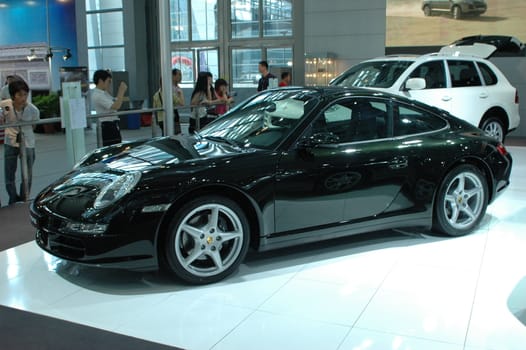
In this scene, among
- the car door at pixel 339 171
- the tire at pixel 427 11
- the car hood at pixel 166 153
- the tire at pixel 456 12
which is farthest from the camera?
the tire at pixel 427 11

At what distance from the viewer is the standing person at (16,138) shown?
6.31 meters

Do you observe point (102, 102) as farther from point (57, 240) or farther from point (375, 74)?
point (375, 74)

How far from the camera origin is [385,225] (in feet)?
15.2

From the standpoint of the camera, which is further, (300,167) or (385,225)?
(385,225)

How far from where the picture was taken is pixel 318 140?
424 cm

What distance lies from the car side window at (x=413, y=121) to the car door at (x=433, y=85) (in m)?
3.80

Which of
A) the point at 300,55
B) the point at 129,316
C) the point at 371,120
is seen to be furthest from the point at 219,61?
the point at 129,316

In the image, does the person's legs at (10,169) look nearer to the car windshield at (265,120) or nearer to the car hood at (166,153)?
the car hood at (166,153)

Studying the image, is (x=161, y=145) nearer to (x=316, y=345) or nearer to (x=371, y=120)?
(x=371, y=120)

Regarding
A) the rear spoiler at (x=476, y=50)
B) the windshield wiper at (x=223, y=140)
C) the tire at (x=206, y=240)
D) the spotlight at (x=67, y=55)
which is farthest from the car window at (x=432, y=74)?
the spotlight at (x=67, y=55)

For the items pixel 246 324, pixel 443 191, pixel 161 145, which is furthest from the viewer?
pixel 443 191

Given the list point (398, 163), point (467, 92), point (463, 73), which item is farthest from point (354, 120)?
point (463, 73)

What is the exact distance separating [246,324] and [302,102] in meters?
1.93

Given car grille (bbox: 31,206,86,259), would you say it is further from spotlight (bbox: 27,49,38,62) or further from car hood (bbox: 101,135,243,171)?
spotlight (bbox: 27,49,38,62)
